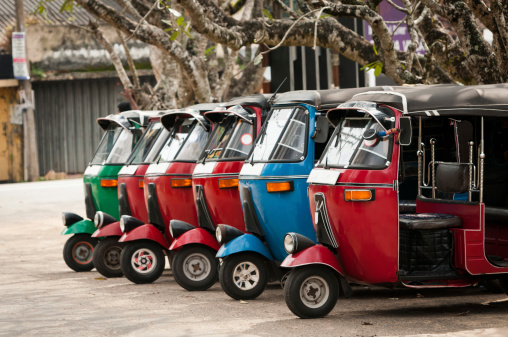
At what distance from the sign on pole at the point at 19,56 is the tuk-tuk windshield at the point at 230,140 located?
17.4 meters

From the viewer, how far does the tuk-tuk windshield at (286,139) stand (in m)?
9.65

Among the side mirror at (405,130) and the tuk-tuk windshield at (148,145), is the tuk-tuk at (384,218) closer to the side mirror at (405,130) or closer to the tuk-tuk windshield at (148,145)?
the side mirror at (405,130)

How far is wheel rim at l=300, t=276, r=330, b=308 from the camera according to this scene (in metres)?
8.37

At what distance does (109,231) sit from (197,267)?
177 centimetres

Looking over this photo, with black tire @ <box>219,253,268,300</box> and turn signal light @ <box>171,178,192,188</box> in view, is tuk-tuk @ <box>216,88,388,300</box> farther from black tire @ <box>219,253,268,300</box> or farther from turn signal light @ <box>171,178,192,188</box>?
turn signal light @ <box>171,178,192,188</box>

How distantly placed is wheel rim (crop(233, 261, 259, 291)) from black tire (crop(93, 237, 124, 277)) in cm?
285

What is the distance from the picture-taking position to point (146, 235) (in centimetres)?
1118

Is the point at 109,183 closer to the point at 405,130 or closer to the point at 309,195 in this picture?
the point at 309,195

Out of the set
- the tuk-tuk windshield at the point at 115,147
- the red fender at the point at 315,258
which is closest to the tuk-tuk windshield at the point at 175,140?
the tuk-tuk windshield at the point at 115,147

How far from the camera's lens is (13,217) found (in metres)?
19.6

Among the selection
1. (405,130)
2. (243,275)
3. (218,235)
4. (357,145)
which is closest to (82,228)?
(218,235)

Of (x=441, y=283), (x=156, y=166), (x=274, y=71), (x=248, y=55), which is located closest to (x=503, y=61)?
(x=441, y=283)

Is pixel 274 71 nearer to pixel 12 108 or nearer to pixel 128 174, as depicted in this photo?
pixel 128 174

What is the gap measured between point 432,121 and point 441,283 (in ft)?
8.06
